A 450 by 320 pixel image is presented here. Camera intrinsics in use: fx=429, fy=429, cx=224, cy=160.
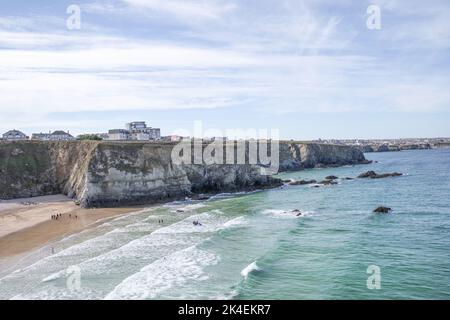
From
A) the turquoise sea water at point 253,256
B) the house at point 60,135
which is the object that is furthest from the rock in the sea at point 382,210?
the house at point 60,135

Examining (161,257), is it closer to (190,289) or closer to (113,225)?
(190,289)

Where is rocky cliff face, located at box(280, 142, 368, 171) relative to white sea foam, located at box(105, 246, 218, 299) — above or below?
above

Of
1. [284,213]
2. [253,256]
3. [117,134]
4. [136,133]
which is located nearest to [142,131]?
A: [136,133]

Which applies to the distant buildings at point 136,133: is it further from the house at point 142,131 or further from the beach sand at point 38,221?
the beach sand at point 38,221

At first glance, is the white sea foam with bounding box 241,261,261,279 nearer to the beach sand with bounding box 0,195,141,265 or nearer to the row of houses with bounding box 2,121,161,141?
the beach sand with bounding box 0,195,141,265

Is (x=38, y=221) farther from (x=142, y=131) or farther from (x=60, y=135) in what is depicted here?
(x=142, y=131)
